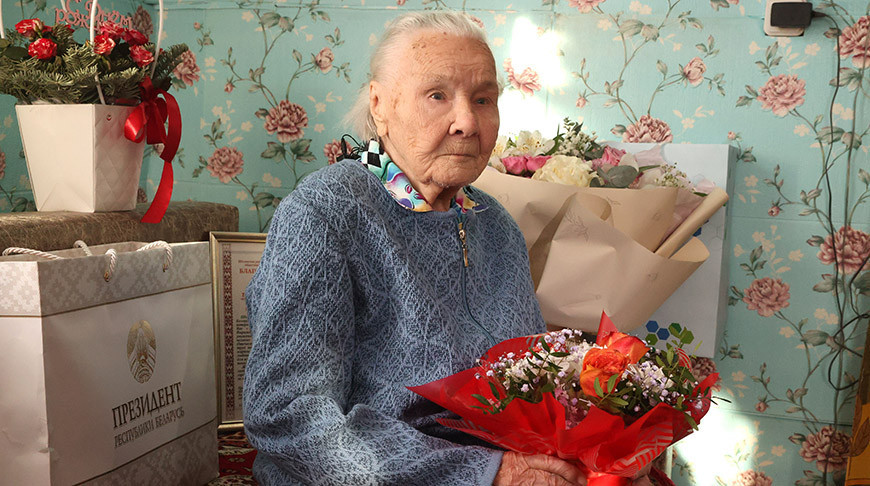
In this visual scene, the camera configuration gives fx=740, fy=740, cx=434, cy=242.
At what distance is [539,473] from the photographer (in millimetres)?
1052

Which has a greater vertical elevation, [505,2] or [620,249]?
[505,2]

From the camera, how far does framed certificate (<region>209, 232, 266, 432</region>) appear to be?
1.77 meters

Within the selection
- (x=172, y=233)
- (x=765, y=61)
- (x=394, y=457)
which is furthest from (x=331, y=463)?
(x=765, y=61)

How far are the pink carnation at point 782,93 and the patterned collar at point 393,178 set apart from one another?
Answer: 117 cm

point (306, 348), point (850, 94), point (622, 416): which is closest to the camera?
point (622, 416)

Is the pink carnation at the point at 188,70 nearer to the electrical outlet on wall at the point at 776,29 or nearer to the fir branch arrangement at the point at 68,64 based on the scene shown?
the fir branch arrangement at the point at 68,64

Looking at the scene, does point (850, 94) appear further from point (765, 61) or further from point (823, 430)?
point (823, 430)

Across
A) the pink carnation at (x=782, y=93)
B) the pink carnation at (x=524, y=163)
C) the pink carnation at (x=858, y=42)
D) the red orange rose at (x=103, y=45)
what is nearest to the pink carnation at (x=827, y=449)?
the pink carnation at (x=782, y=93)

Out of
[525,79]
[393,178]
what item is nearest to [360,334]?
[393,178]

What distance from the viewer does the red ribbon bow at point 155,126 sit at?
4.66 ft

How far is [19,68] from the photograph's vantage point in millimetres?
1309

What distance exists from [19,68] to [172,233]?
41cm

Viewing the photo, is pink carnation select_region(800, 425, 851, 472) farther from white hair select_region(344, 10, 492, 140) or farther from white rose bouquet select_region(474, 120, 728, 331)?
white hair select_region(344, 10, 492, 140)

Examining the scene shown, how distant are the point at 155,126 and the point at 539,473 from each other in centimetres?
97
